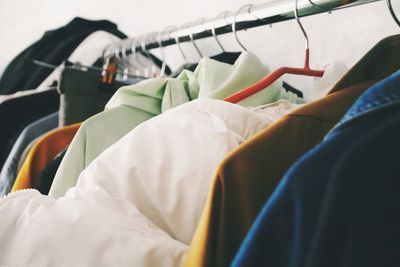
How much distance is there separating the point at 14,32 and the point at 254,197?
67.2 inches

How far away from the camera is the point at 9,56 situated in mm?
1742

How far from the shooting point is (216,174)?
11.6 inches

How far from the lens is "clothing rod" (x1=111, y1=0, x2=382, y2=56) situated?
0.51 m

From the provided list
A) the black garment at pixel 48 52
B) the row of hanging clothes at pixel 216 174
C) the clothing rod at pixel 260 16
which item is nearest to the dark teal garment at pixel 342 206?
the row of hanging clothes at pixel 216 174

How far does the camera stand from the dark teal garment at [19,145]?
27.8 inches

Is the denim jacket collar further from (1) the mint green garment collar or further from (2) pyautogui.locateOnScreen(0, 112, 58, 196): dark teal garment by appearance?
(2) pyautogui.locateOnScreen(0, 112, 58, 196): dark teal garment

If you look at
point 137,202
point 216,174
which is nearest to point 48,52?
point 137,202

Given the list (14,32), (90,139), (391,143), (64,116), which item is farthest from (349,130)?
(14,32)

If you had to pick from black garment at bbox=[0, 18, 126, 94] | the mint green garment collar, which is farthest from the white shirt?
black garment at bbox=[0, 18, 126, 94]

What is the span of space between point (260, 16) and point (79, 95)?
0.36 m

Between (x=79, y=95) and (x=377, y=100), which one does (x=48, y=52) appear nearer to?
(x=79, y=95)

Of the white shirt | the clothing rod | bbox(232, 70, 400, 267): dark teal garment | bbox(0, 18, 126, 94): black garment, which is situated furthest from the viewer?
bbox(0, 18, 126, 94): black garment

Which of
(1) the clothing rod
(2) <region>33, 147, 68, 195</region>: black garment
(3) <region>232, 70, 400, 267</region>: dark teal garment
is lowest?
(2) <region>33, 147, 68, 195</region>: black garment

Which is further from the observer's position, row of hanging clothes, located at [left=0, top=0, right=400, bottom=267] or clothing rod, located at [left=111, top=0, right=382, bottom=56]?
clothing rod, located at [left=111, top=0, right=382, bottom=56]
